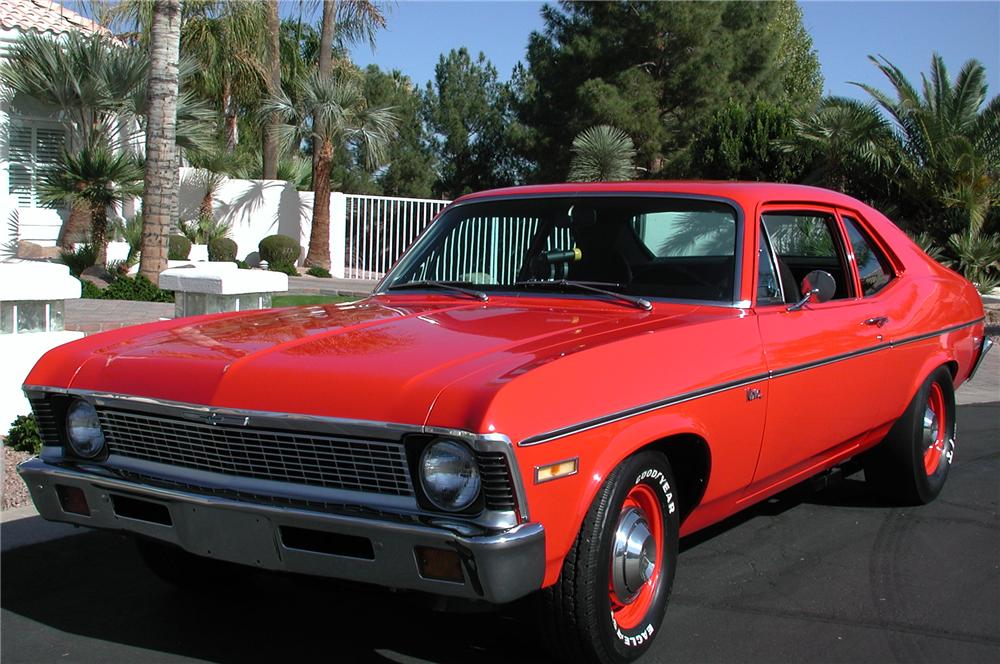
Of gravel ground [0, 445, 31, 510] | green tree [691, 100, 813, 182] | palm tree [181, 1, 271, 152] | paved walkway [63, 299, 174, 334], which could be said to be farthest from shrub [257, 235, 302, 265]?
gravel ground [0, 445, 31, 510]

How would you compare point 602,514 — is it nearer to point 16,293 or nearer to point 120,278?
point 16,293

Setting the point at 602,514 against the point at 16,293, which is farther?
the point at 16,293

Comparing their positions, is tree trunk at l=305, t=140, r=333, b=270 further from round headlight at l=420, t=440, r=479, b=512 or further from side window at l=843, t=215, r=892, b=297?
round headlight at l=420, t=440, r=479, b=512

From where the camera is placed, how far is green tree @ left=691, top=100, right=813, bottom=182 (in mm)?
21578

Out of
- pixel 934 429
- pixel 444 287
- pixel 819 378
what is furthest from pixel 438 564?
pixel 934 429

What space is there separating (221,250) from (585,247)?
16337 mm

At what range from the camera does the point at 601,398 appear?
10.4 feet

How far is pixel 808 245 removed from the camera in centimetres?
589

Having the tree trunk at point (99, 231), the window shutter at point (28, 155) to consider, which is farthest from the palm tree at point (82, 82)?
the window shutter at point (28, 155)

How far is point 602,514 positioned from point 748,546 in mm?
1998

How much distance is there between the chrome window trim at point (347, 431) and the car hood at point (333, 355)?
0.08ft

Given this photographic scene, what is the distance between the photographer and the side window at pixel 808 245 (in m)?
4.79

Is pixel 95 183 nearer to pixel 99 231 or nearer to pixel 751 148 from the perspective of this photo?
pixel 99 231

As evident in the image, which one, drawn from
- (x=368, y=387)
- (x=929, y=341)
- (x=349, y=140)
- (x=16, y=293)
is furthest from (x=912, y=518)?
(x=349, y=140)
